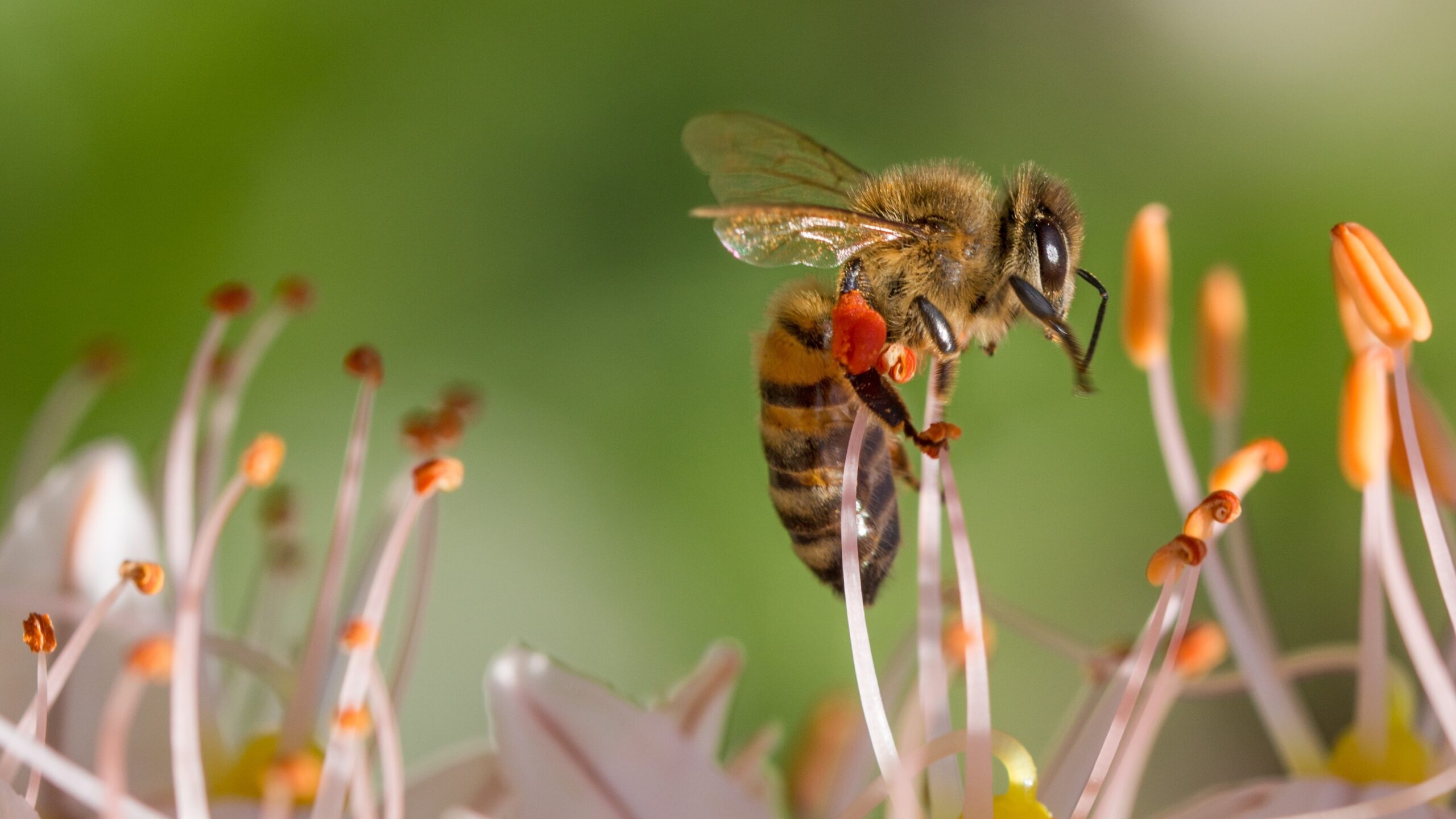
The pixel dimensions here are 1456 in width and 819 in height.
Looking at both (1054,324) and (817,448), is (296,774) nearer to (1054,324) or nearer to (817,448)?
(817,448)

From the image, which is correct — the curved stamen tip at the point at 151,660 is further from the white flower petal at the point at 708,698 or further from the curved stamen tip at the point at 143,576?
the white flower petal at the point at 708,698

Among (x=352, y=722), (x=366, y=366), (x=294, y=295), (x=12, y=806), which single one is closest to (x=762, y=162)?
(x=366, y=366)

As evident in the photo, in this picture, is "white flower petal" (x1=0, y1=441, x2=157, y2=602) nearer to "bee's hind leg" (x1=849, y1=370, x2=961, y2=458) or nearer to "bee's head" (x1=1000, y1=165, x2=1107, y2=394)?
"bee's hind leg" (x1=849, y1=370, x2=961, y2=458)

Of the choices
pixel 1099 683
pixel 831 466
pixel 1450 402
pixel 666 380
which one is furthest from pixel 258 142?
pixel 1450 402

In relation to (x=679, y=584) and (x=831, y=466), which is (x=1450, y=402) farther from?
(x=831, y=466)

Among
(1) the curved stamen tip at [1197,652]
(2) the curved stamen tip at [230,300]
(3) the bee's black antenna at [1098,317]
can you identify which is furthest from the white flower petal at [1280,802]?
(2) the curved stamen tip at [230,300]

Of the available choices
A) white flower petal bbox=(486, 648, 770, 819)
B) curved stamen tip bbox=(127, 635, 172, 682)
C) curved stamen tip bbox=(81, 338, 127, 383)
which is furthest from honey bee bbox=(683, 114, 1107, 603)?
curved stamen tip bbox=(81, 338, 127, 383)
